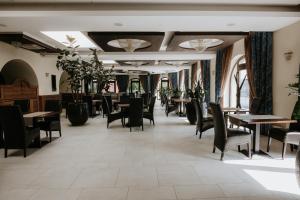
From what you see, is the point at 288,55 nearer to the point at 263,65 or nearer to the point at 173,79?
the point at 263,65

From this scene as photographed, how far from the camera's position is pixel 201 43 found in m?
7.10

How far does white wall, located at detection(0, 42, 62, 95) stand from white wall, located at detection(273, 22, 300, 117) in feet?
26.1

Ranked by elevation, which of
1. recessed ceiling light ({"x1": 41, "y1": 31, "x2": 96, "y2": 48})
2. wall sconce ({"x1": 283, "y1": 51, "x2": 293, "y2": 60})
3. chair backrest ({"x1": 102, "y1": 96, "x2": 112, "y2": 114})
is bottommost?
chair backrest ({"x1": 102, "y1": 96, "x2": 112, "y2": 114})

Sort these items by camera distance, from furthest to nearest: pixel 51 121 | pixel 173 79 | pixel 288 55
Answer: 1. pixel 173 79
2. pixel 51 121
3. pixel 288 55

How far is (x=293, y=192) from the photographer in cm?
271

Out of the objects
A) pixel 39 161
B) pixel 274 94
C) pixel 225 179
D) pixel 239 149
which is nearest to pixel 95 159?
pixel 39 161

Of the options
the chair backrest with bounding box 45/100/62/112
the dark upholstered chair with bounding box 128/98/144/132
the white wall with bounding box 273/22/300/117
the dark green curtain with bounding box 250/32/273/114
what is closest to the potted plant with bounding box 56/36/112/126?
the chair backrest with bounding box 45/100/62/112

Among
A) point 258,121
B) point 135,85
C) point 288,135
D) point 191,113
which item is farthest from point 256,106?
point 135,85

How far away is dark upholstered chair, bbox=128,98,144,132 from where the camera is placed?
6367mm

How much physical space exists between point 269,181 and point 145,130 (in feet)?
13.2

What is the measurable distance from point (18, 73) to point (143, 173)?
321 inches

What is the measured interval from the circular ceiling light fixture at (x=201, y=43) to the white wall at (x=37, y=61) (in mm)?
5665

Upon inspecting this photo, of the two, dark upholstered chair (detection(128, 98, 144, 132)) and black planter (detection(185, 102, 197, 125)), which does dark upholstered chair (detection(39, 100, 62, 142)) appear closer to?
dark upholstered chair (detection(128, 98, 144, 132))
